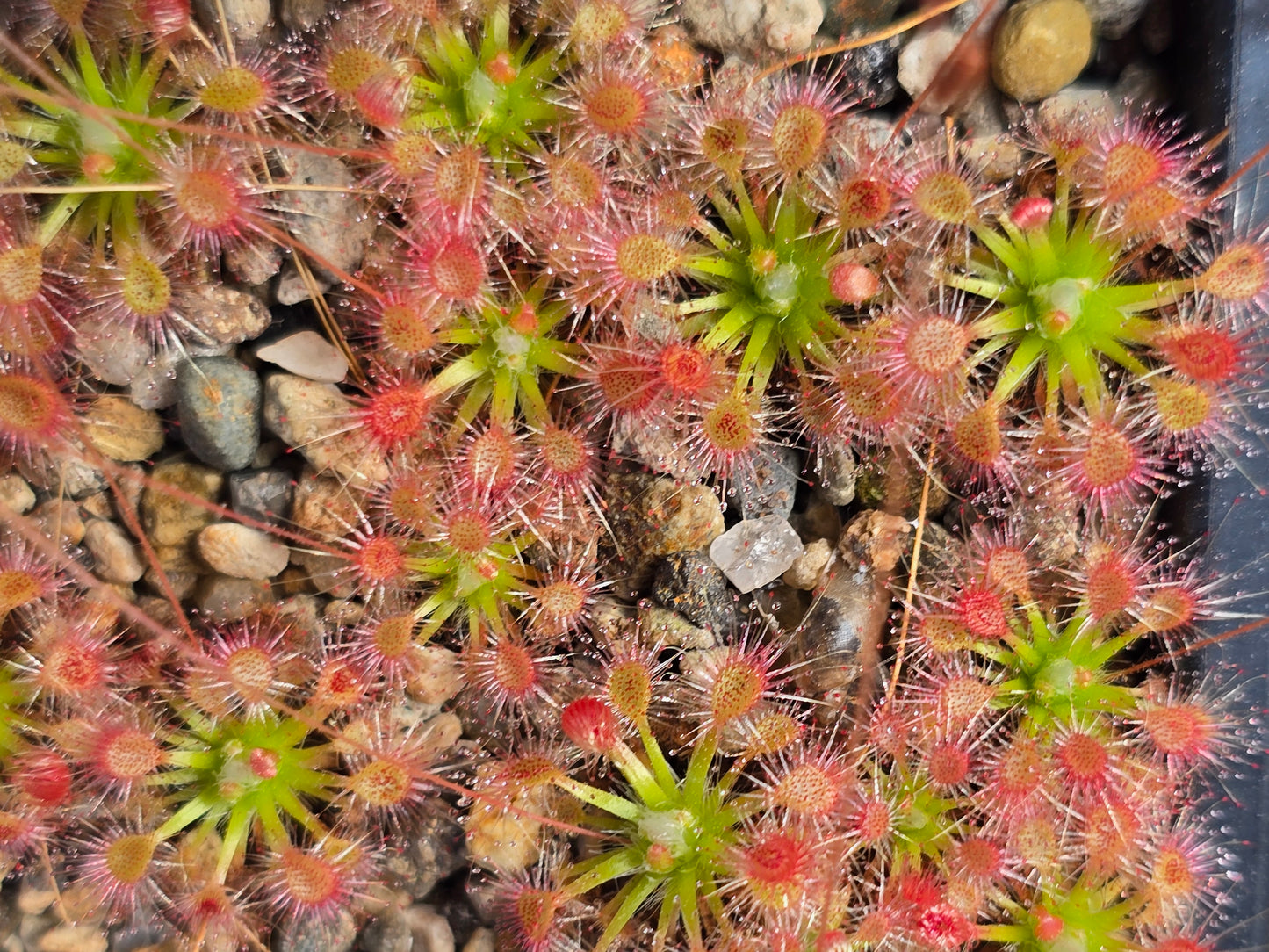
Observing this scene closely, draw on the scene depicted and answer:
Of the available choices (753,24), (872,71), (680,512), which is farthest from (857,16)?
(680,512)

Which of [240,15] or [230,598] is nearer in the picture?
[240,15]

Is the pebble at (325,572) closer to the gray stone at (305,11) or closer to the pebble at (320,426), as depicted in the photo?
the pebble at (320,426)

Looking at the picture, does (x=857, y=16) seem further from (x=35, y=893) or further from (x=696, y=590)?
(x=35, y=893)

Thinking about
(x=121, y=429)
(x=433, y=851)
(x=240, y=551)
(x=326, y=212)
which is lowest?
(x=433, y=851)

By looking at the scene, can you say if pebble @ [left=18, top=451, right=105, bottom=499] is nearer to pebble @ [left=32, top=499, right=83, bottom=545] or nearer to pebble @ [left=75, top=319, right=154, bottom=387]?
pebble @ [left=32, top=499, right=83, bottom=545]

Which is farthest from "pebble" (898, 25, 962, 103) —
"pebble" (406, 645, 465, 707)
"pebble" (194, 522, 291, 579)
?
"pebble" (194, 522, 291, 579)

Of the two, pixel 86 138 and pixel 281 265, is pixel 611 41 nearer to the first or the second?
pixel 281 265


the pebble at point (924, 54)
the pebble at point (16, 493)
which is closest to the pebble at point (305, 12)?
the pebble at point (16, 493)
